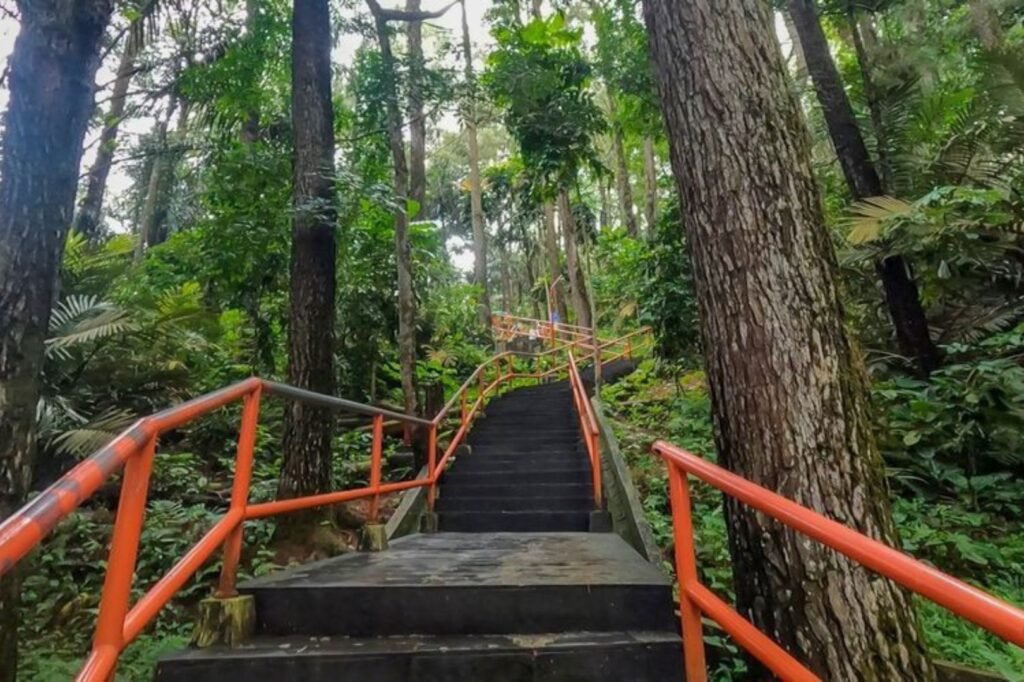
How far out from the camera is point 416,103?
6656mm

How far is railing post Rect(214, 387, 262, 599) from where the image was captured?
2.17 meters

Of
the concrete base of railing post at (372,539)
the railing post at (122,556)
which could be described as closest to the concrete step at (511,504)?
the concrete base of railing post at (372,539)

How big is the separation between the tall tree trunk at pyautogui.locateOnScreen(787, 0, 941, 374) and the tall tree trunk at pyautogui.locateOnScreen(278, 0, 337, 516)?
4.84 m

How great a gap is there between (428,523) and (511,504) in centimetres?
83

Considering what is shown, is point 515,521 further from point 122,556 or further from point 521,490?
point 122,556

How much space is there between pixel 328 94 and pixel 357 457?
4.13 m

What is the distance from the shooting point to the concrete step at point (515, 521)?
501 cm

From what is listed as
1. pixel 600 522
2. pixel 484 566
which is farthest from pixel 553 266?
pixel 484 566

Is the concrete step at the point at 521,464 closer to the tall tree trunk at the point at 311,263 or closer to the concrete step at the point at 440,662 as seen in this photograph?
the tall tree trunk at the point at 311,263

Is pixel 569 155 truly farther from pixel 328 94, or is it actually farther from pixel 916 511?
pixel 916 511

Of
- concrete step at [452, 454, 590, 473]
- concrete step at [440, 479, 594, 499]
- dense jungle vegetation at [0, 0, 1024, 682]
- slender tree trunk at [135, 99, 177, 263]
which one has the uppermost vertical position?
slender tree trunk at [135, 99, 177, 263]

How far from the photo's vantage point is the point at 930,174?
19.8 feet

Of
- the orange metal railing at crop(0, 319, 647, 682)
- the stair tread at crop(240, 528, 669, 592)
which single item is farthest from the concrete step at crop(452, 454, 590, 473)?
the orange metal railing at crop(0, 319, 647, 682)

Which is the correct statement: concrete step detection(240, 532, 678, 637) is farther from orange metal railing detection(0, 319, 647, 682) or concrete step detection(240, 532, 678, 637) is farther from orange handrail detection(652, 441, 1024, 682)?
orange handrail detection(652, 441, 1024, 682)
